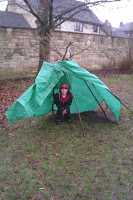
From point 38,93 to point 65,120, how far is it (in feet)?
4.77

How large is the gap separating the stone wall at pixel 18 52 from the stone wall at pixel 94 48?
1456 mm

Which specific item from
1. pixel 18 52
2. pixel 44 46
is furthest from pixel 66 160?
pixel 18 52

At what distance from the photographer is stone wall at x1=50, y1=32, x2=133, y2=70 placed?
1085cm

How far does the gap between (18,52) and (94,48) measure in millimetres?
5928

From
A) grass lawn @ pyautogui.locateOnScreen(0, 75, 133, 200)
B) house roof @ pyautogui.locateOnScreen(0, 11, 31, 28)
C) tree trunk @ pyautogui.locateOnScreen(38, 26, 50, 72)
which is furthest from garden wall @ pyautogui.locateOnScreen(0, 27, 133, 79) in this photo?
house roof @ pyautogui.locateOnScreen(0, 11, 31, 28)

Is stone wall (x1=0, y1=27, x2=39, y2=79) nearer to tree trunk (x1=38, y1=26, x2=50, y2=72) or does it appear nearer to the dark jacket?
tree trunk (x1=38, y1=26, x2=50, y2=72)

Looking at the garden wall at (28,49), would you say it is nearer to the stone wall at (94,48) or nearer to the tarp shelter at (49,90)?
the stone wall at (94,48)

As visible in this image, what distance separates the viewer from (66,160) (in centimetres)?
300

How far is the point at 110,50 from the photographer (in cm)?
1352

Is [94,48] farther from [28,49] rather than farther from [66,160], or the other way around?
[66,160]

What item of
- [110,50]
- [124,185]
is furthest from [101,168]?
[110,50]

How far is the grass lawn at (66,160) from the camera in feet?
7.72

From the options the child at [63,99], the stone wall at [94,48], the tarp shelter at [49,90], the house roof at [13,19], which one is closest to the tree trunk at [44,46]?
the stone wall at [94,48]

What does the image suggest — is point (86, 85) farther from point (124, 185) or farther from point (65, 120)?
point (124, 185)
